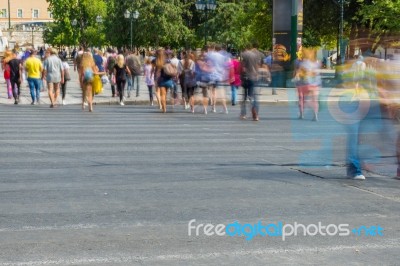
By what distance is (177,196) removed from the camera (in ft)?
31.8

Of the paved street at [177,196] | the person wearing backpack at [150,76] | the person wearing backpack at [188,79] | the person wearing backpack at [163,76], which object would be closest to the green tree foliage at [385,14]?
the person wearing backpack at [150,76]

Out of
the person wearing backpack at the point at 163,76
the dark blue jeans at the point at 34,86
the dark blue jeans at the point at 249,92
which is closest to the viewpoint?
the dark blue jeans at the point at 249,92

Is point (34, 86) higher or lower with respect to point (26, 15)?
lower

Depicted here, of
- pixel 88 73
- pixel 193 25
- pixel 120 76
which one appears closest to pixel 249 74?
pixel 88 73

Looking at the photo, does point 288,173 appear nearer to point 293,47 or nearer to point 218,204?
point 218,204

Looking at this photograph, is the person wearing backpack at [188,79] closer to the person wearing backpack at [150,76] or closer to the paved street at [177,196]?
the person wearing backpack at [150,76]

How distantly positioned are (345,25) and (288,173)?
45.2 meters

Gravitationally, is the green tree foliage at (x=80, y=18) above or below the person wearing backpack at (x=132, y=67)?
above

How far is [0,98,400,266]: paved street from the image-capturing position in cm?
703

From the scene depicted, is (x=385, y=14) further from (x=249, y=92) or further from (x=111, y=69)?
(x=249, y=92)

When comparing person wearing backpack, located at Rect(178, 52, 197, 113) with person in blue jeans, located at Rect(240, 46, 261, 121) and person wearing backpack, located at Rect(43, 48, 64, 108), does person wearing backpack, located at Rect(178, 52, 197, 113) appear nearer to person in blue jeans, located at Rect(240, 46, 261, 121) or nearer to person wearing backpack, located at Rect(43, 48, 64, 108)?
person in blue jeans, located at Rect(240, 46, 261, 121)

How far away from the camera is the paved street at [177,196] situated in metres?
7.03

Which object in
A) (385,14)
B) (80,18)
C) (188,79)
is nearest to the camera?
(188,79)

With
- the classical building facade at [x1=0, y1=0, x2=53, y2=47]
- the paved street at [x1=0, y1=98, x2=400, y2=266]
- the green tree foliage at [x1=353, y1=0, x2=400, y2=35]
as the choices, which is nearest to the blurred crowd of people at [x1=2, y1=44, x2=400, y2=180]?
the paved street at [x1=0, y1=98, x2=400, y2=266]
